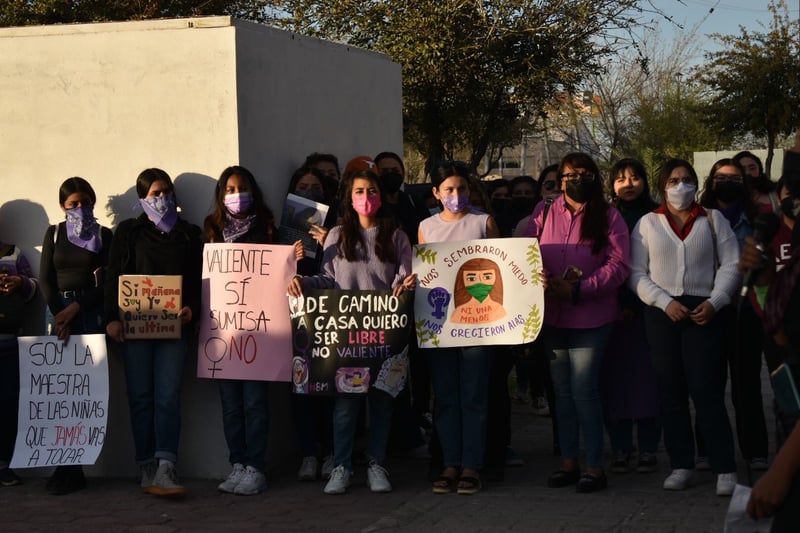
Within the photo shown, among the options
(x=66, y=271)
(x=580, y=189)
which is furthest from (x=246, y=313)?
(x=580, y=189)

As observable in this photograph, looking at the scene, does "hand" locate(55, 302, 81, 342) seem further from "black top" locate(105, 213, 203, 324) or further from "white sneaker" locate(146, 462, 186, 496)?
"white sneaker" locate(146, 462, 186, 496)

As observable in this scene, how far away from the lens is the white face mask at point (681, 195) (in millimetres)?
7301

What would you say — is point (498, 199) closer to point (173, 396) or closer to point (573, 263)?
point (573, 263)

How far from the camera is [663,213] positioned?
24.3 ft

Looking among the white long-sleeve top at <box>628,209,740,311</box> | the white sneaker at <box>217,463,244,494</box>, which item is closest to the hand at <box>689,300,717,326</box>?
the white long-sleeve top at <box>628,209,740,311</box>

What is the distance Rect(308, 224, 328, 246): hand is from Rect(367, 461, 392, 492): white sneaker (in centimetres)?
147

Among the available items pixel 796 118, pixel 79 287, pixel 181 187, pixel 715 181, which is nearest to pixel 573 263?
pixel 715 181

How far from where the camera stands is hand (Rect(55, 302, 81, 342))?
770 centimetres

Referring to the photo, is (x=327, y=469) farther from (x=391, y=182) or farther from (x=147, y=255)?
(x=391, y=182)

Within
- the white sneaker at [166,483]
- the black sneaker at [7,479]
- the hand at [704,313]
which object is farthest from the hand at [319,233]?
the black sneaker at [7,479]

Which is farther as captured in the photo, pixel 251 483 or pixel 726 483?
pixel 251 483

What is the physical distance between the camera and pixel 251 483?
7.45 m

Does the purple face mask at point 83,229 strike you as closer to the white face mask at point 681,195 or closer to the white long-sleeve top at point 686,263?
the white long-sleeve top at point 686,263

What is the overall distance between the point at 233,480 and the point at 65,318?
1524 millimetres
